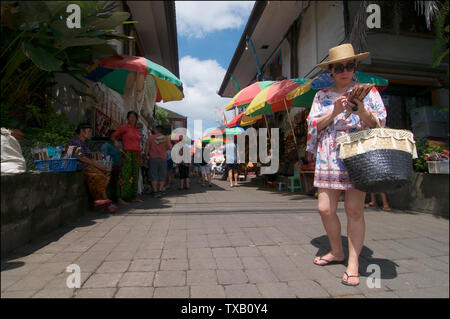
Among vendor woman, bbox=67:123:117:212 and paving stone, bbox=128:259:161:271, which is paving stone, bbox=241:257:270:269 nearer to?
paving stone, bbox=128:259:161:271

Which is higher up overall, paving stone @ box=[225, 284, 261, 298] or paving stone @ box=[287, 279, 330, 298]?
paving stone @ box=[225, 284, 261, 298]

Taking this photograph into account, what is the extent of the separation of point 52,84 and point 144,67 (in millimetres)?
1565

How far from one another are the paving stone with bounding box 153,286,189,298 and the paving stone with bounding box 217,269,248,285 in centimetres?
28

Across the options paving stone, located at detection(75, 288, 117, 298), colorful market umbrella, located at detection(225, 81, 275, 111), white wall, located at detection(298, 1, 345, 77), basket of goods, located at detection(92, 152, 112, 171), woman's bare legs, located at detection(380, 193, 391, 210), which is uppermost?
white wall, located at detection(298, 1, 345, 77)

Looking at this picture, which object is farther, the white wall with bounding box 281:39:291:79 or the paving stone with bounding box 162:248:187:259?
the white wall with bounding box 281:39:291:79

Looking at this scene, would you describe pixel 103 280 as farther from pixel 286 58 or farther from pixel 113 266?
pixel 286 58

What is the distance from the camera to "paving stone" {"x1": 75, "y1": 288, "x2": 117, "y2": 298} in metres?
1.71

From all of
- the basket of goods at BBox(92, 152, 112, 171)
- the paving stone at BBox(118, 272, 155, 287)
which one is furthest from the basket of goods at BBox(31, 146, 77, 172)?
the paving stone at BBox(118, 272, 155, 287)

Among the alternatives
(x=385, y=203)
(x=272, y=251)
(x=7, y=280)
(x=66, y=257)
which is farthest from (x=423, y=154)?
(x=7, y=280)

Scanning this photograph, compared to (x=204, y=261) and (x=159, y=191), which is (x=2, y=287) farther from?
(x=159, y=191)

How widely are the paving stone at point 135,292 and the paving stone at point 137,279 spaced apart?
54 mm

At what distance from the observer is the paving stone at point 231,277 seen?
1938 mm

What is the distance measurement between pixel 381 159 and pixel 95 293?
81.8 inches

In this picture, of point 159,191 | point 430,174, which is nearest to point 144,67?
point 159,191
